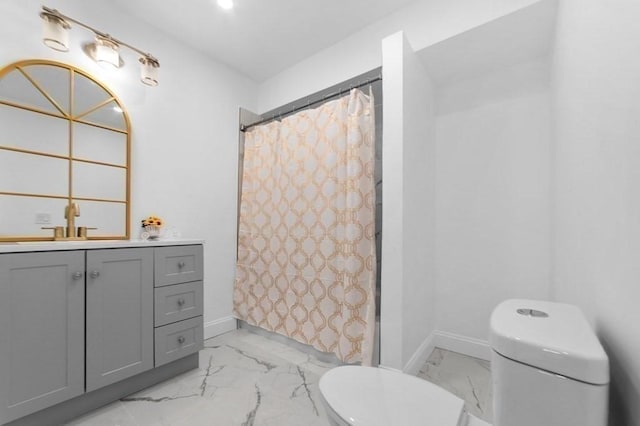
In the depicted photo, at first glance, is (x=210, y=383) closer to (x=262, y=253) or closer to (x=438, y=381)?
(x=262, y=253)

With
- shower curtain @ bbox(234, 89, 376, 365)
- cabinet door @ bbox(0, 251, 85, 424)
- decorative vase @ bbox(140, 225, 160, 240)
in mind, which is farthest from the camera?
decorative vase @ bbox(140, 225, 160, 240)

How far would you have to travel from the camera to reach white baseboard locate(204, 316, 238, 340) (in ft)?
7.91

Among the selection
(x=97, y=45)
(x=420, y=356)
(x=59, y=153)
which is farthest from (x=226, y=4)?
(x=420, y=356)

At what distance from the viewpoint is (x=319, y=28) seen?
85.5 inches

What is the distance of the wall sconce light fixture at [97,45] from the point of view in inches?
61.1

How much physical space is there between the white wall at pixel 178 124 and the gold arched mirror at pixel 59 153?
3.1 inches

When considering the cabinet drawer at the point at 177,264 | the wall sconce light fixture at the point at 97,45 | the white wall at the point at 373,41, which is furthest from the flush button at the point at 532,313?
the wall sconce light fixture at the point at 97,45

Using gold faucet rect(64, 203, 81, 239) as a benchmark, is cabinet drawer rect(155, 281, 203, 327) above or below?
below

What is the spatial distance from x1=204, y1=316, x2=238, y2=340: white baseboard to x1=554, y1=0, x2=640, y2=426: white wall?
249 centimetres

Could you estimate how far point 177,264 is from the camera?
181 centimetres

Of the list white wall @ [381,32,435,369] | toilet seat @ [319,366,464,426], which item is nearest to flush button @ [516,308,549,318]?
toilet seat @ [319,366,464,426]

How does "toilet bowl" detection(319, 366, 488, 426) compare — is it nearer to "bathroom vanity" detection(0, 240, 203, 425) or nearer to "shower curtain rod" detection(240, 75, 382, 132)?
"bathroom vanity" detection(0, 240, 203, 425)

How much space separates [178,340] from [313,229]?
1.17m

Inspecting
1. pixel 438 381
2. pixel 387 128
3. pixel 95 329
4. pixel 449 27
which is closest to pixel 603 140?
pixel 387 128
